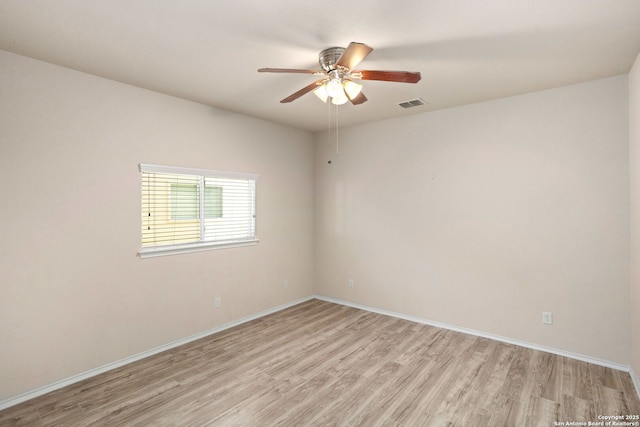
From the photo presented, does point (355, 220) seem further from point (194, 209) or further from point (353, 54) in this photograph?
point (353, 54)

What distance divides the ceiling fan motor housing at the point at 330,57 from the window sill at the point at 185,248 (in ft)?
7.80

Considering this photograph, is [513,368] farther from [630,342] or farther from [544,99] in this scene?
[544,99]

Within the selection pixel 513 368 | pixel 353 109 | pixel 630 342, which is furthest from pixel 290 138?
pixel 630 342

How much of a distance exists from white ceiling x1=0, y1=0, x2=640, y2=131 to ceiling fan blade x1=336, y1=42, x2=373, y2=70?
21cm

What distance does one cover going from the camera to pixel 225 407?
2381 millimetres

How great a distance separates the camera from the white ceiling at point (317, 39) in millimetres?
1872

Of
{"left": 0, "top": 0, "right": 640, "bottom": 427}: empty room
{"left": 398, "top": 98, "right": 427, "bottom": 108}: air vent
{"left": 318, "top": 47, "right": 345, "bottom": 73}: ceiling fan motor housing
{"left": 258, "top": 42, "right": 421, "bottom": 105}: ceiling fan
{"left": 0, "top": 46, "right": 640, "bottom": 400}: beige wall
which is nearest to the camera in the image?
{"left": 258, "top": 42, "right": 421, "bottom": 105}: ceiling fan

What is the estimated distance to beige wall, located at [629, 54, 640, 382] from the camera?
8.22 feet

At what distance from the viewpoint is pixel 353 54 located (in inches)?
77.3

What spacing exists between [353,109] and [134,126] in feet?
7.75

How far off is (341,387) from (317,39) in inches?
105

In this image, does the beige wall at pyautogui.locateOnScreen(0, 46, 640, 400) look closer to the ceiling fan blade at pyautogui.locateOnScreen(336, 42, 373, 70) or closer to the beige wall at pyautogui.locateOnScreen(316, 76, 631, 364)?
the beige wall at pyautogui.locateOnScreen(316, 76, 631, 364)

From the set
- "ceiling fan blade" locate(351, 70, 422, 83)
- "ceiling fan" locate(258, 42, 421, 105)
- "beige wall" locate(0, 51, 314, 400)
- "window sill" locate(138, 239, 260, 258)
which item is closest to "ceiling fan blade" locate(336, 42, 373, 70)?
"ceiling fan" locate(258, 42, 421, 105)

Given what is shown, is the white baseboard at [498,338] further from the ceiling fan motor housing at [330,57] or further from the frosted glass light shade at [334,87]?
the ceiling fan motor housing at [330,57]
